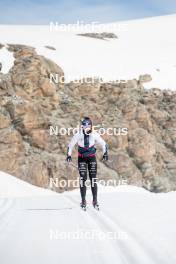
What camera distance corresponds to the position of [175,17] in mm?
87500

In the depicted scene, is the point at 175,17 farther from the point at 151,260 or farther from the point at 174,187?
the point at 151,260

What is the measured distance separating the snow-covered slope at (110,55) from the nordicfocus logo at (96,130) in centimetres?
556

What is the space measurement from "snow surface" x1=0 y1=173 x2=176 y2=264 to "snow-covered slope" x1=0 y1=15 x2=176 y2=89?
24.9 m

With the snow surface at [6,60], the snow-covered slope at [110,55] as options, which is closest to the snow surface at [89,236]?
the snow surface at [6,60]

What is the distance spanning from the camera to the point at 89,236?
5.57 m

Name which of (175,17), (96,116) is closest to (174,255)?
(96,116)

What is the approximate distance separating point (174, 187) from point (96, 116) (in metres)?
7.67

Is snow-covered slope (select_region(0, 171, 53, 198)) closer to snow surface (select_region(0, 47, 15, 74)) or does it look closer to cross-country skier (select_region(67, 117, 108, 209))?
cross-country skier (select_region(67, 117, 108, 209))

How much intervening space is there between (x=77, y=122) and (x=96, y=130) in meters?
1.46

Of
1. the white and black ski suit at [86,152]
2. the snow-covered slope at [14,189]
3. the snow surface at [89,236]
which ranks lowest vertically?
the snow-covered slope at [14,189]

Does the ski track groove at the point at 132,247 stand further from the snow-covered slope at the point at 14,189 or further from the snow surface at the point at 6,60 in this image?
the snow surface at the point at 6,60

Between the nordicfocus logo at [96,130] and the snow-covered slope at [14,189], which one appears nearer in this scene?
the snow-covered slope at [14,189]

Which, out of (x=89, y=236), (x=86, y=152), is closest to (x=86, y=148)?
(x=86, y=152)

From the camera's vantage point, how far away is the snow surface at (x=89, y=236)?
4410 millimetres
